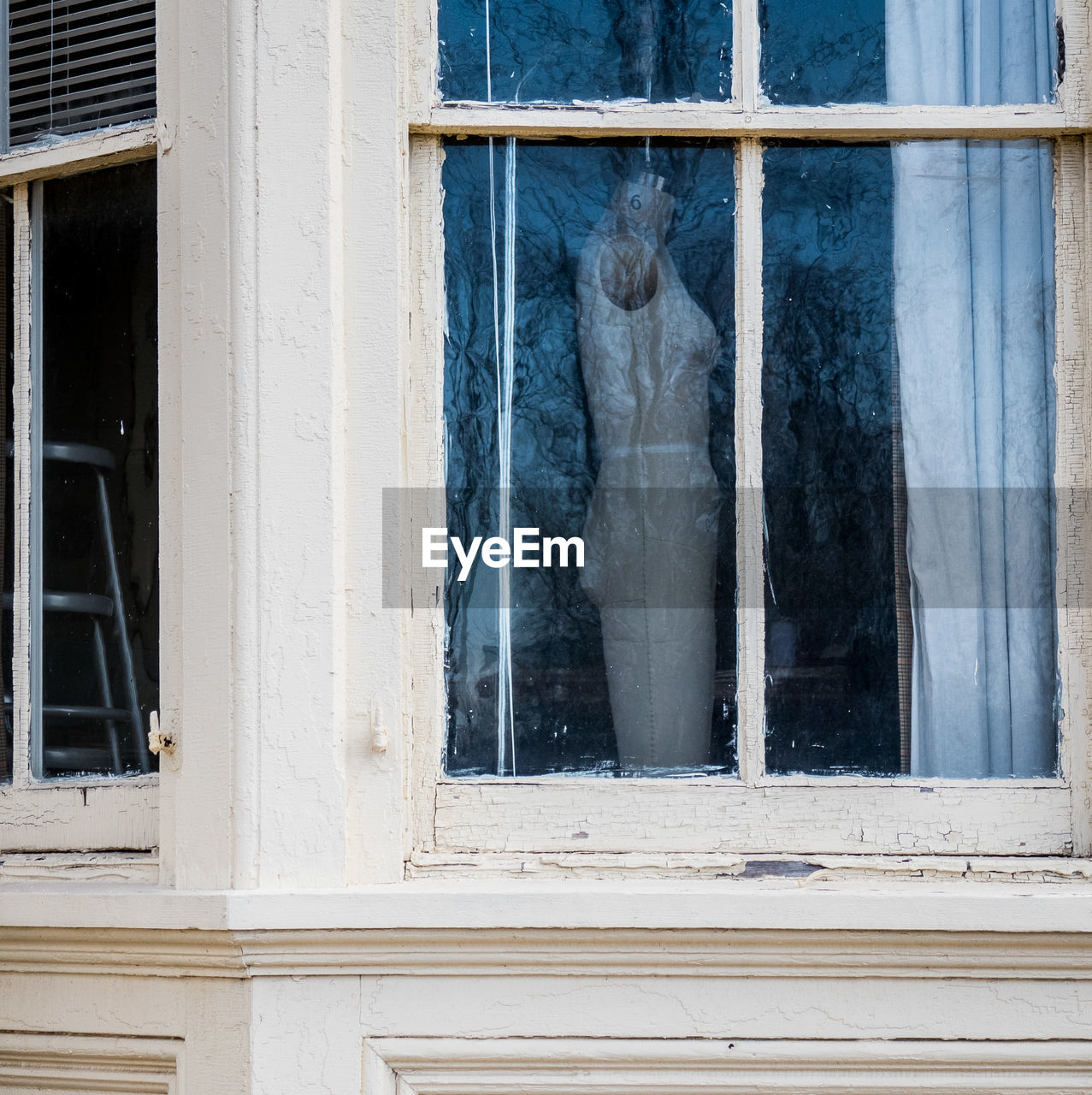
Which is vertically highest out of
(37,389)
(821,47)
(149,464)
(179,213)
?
(821,47)

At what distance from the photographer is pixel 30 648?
209 cm

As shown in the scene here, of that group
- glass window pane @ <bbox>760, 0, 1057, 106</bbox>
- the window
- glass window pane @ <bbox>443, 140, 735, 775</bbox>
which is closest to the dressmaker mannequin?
glass window pane @ <bbox>443, 140, 735, 775</bbox>

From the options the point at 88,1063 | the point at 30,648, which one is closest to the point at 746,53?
the point at 30,648

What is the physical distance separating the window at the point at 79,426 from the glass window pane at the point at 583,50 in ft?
1.62

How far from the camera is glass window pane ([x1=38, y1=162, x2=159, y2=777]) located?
2.02 meters

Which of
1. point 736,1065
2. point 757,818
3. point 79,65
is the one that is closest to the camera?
point 736,1065

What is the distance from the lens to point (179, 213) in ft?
6.19

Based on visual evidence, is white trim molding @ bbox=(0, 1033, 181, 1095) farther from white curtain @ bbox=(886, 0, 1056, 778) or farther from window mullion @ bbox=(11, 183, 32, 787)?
white curtain @ bbox=(886, 0, 1056, 778)

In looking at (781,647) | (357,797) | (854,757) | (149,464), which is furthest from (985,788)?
(149,464)

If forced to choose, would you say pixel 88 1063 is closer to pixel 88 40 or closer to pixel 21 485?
pixel 21 485

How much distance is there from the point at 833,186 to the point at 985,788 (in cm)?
90

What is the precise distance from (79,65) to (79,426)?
22.4 inches

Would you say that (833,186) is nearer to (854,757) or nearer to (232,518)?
(854,757)

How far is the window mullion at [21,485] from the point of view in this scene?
208cm
